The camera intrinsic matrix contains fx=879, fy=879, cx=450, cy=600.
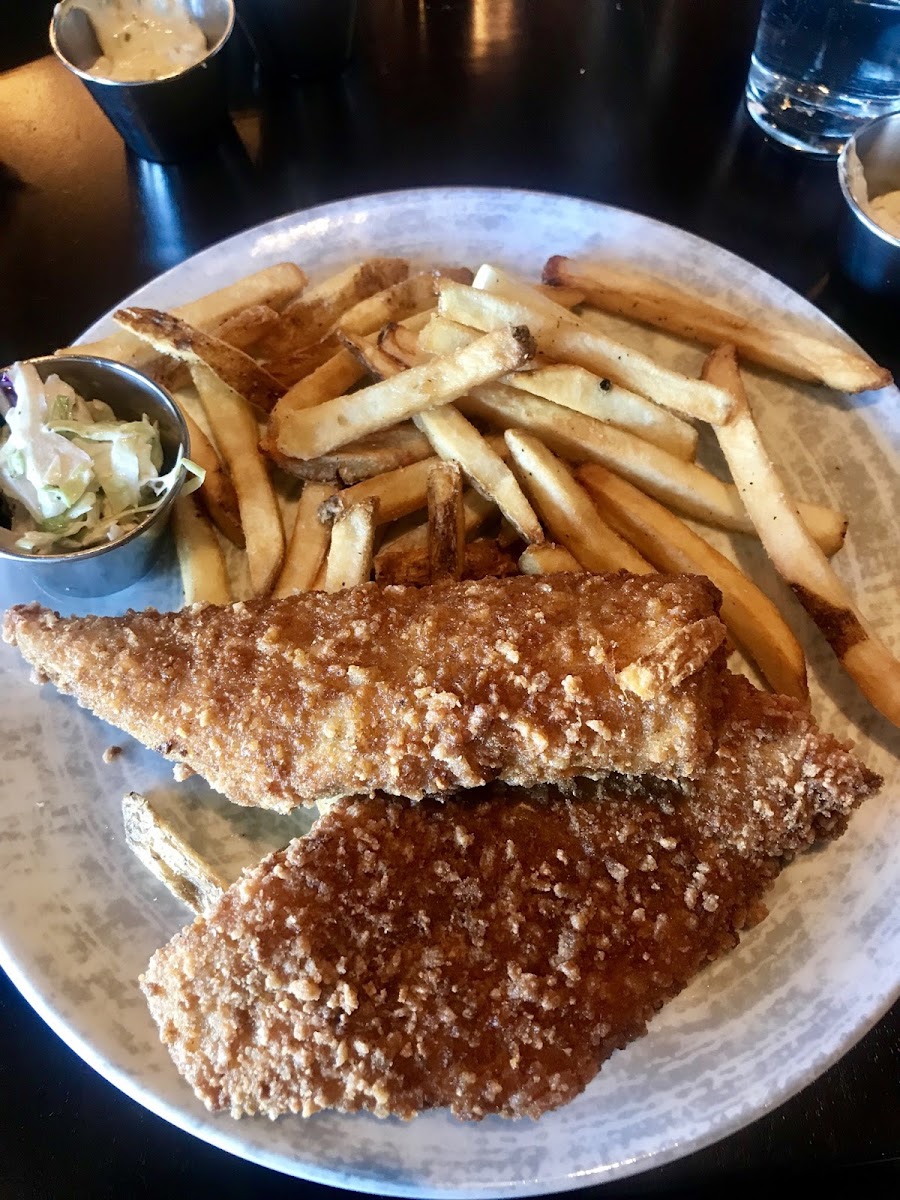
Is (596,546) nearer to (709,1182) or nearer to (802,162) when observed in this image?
(709,1182)

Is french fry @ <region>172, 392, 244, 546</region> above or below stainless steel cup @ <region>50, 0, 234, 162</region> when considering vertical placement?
below

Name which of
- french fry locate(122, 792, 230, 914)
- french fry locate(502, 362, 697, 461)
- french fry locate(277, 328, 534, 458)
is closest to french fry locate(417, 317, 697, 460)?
french fry locate(502, 362, 697, 461)

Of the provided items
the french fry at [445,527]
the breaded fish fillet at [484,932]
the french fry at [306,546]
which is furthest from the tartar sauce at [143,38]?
the breaded fish fillet at [484,932]

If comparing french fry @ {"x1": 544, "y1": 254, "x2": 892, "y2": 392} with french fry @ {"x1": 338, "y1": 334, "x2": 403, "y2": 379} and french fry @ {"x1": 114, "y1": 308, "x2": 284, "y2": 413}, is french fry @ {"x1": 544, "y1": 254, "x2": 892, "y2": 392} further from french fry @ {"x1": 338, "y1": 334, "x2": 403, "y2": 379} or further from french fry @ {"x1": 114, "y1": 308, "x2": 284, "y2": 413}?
french fry @ {"x1": 114, "y1": 308, "x2": 284, "y2": 413}

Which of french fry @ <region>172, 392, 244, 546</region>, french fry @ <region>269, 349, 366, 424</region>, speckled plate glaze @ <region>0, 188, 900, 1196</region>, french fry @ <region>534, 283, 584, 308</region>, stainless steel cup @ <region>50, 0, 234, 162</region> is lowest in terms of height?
speckled plate glaze @ <region>0, 188, 900, 1196</region>

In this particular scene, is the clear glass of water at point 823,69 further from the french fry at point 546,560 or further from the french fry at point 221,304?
the french fry at point 546,560

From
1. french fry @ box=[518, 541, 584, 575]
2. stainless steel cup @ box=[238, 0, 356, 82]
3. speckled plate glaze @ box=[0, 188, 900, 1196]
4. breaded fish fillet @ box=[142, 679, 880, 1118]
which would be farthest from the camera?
stainless steel cup @ box=[238, 0, 356, 82]

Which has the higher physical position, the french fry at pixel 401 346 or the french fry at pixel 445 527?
the french fry at pixel 401 346
